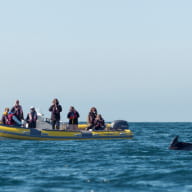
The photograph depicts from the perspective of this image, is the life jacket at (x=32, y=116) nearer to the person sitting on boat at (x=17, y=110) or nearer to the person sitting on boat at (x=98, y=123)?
the person sitting on boat at (x=17, y=110)

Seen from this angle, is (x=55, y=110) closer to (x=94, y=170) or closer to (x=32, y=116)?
(x=32, y=116)

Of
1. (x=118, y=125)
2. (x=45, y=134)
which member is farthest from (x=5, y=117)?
(x=118, y=125)

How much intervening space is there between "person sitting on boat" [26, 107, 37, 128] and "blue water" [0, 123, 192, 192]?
515 cm

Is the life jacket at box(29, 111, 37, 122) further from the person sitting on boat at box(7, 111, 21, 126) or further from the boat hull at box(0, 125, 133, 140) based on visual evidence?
the person sitting on boat at box(7, 111, 21, 126)

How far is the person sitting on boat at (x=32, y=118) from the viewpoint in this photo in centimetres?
3057

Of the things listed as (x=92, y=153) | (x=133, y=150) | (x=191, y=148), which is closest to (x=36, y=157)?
(x=92, y=153)

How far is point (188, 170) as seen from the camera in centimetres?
1736

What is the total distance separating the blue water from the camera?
14.3 m

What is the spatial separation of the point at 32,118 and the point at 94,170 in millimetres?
14047

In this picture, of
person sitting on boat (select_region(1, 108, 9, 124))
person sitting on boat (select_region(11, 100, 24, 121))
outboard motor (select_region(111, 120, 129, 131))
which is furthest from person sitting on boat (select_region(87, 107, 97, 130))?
person sitting on boat (select_region(1, 108, 9, 124))

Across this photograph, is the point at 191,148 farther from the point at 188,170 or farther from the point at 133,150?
the point at 188,170

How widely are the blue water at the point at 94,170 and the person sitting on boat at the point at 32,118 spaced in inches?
203

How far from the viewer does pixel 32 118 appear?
3097 centimetres

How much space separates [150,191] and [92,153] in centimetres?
1033
